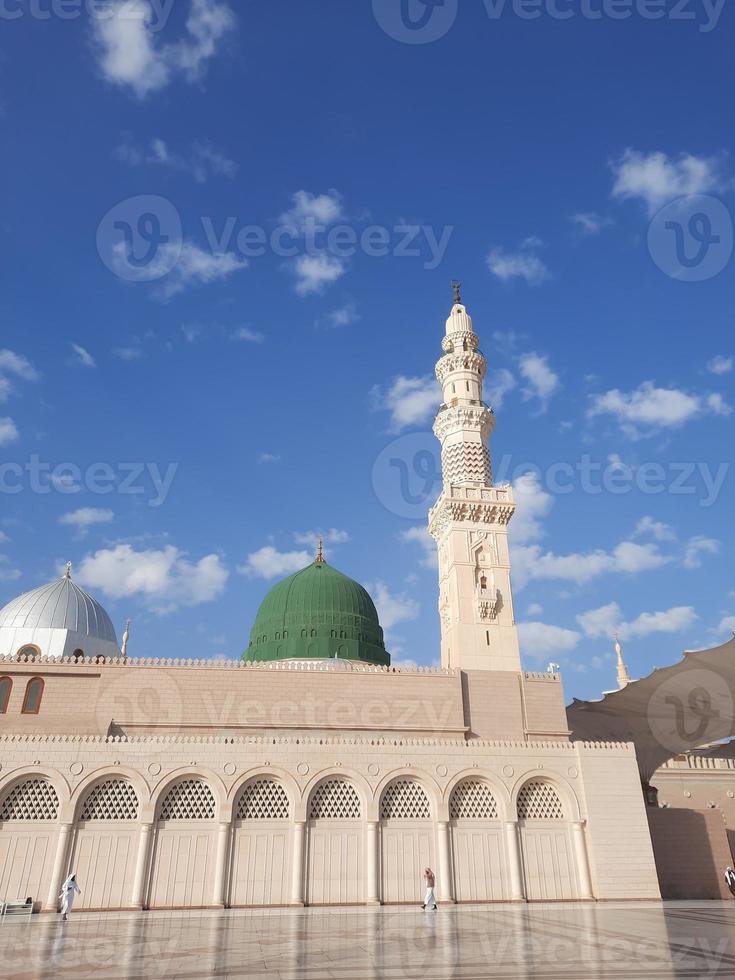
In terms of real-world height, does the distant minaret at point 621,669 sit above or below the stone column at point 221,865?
above

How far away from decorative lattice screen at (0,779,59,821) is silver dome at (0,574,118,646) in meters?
10.5

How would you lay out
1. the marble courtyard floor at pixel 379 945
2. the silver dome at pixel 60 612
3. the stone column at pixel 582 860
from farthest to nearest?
the silver dome at pixel 60 612 → the stone column at pixel 582 860 → the marble courtyard floor at pixel 379 945

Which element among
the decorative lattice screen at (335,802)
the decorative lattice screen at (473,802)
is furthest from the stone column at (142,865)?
the decorative lattice screen at (473,802)

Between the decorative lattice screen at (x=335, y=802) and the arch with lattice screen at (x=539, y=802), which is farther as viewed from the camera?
the arch with lattice screen at (x=539, y=802)

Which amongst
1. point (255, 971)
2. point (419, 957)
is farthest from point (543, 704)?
point (255, 971)

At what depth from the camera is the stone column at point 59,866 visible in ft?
58.0

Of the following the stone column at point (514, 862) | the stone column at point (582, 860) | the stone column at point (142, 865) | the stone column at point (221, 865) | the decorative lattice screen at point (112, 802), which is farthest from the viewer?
the stone column at point (582, 860)

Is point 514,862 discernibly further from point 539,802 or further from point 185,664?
point 185,664

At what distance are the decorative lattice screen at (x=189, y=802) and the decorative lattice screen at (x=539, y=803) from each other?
8.76 metres

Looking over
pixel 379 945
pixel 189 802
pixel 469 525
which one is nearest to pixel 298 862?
pixel 189 802

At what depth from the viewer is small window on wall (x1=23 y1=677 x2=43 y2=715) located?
75.6 ft

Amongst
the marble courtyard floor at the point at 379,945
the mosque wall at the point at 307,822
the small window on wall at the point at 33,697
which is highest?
the small window on wall at the point at 33,697

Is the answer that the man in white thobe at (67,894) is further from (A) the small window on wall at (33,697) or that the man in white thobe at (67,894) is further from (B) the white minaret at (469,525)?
(B) the white minaret at (469,525)

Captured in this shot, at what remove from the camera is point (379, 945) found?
10742 millimetres
